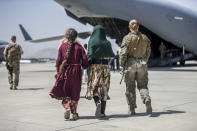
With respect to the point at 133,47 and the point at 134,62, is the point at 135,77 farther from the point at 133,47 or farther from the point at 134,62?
the point at 133,47

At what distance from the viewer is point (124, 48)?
6.98 meters

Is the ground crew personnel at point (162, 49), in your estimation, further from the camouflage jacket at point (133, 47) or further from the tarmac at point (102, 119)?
the camouflage jacket at point (133, 47)

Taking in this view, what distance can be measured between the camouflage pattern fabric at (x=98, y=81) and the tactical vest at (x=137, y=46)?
0.56 meters

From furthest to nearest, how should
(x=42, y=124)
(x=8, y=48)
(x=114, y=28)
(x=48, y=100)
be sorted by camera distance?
1. (x=114, y=28)
2. (x=8, y=48)
3. (x=48, y=100)
4. (x=42, y=124)

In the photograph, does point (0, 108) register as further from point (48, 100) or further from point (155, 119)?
point (155, 119)

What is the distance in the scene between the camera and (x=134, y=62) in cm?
700

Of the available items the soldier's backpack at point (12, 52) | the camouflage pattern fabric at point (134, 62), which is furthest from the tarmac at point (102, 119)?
the soldier's backpack at point (12, 52)

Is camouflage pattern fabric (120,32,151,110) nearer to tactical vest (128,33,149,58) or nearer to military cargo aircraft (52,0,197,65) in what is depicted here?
tactical vest (128,33,149,58)

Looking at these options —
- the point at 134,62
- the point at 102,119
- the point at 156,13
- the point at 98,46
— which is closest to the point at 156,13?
the point at 156,13

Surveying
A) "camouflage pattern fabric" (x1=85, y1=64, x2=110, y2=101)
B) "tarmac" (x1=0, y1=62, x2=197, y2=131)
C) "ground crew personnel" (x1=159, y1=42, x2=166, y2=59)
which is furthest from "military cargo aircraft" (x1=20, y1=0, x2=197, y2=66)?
"camouflage pattern fabric" (x1=85, y1=64, x2=110, y2=101)

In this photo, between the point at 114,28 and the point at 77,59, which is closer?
the point at 77,59

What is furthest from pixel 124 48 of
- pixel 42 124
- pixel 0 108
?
pixel 0 108

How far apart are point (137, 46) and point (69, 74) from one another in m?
1.38

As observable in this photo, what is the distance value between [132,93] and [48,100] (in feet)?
10.1
